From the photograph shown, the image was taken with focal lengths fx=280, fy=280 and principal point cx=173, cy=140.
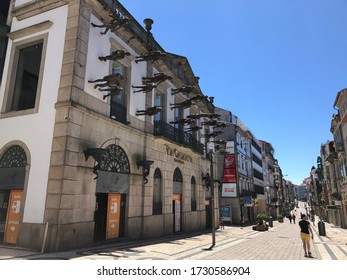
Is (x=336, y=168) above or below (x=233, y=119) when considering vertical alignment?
below

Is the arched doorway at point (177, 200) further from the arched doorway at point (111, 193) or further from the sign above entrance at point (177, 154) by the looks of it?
the arched doorway at point (111, 193)

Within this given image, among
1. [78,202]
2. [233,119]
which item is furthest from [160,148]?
[233,119]

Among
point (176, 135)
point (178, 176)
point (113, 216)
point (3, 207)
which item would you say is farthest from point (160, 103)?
point (3, 207)

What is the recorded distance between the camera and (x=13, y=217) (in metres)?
10.9

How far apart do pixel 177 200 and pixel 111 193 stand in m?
7.09

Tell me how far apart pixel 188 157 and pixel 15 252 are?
533 inches

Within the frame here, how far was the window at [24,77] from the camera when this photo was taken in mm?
12680

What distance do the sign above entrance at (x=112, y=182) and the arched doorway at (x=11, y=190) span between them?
2963 millimetres

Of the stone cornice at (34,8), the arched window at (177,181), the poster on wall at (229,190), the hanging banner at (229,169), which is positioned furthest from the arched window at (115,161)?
the poster on wall at (229,190)

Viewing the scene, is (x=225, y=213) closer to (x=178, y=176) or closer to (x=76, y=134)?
(x=178, y=176)

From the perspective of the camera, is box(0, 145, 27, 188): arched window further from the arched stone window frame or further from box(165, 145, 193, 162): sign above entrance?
the arched stone window frame
